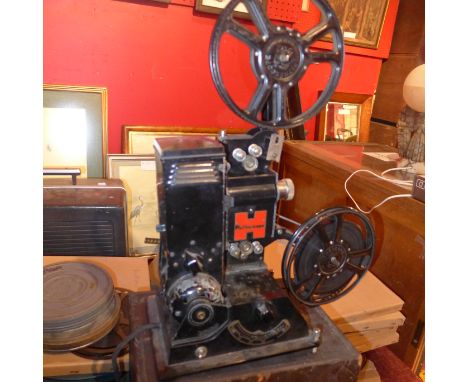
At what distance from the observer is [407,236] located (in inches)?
58.2

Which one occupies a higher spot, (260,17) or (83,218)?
(260,17)

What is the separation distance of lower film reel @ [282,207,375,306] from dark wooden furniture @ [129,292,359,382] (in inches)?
4.9

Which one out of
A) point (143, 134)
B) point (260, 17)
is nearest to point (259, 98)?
point (260, 17)

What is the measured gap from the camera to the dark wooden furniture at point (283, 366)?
2.75 ft

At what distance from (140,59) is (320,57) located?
127 centimetres

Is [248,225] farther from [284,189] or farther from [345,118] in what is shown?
[345,118]

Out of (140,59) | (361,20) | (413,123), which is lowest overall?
(413,123)

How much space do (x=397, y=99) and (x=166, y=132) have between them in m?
1.64

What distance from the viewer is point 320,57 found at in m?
0.90

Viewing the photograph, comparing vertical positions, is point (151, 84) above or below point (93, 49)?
below

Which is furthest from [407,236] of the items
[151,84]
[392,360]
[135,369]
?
[151,84]

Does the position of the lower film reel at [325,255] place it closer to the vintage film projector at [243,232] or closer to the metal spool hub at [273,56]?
the vintage film projector at [243,232]

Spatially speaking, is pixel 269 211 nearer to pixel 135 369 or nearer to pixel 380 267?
pixel 135 369

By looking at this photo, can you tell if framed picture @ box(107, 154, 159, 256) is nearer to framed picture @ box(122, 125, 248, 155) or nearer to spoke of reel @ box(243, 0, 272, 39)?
framed picture @ box(122, 125, 248, 155)
